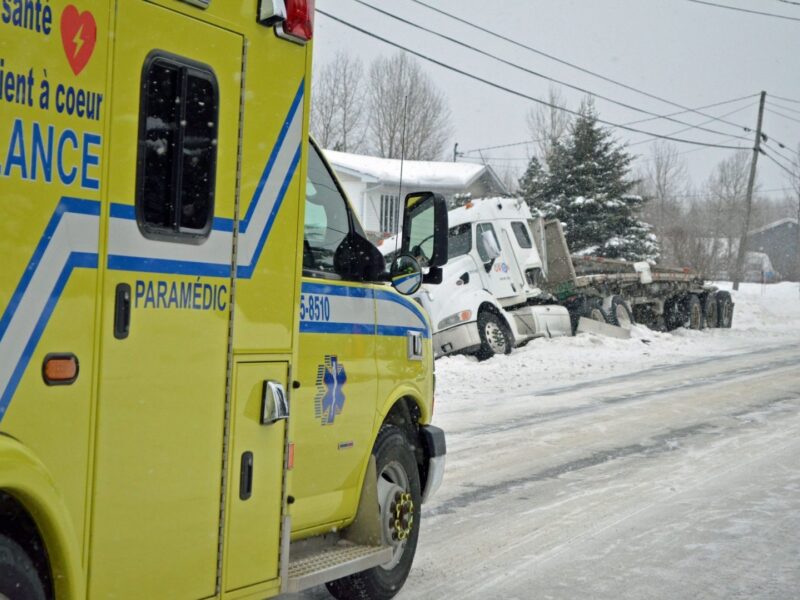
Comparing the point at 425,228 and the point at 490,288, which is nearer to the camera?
the point at 425,228

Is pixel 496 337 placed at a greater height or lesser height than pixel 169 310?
lesser

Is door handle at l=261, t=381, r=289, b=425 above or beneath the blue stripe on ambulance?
beneath

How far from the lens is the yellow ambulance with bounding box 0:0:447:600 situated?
9.73 ft

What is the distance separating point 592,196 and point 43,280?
34048mm

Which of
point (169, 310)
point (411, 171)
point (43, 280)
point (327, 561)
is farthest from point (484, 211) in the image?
point (411, 171)

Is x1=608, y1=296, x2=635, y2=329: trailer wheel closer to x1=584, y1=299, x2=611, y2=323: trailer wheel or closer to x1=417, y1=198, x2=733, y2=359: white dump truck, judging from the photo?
x1=417, y1=198, x2=733, y2=359: white dump truck

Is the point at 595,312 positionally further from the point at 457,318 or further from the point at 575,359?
the point at 457,318

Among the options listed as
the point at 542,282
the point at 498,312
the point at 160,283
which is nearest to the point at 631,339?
the point at 542,282

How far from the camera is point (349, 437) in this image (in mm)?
4926

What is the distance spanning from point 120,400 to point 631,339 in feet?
69.7

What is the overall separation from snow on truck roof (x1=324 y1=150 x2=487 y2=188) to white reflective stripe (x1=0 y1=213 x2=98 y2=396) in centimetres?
3142

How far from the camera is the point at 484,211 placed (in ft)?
66.5

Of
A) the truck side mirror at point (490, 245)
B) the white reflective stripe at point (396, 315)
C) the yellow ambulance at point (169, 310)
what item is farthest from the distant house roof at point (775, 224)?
the yellow ambulance at point (169, 310)

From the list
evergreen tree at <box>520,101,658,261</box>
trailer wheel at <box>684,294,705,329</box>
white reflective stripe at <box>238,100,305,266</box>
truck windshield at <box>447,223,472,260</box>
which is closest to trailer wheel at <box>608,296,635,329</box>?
trailer wheel at <box>684,294,705,329</box>
